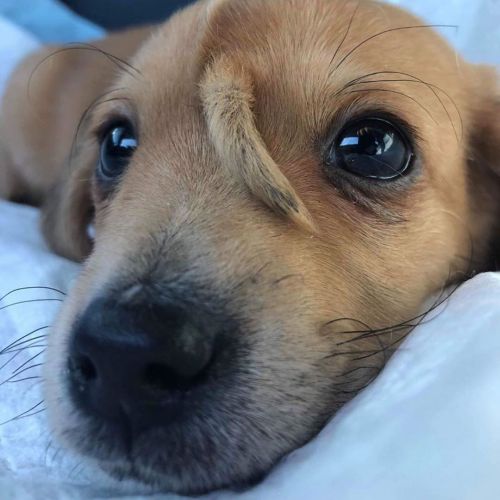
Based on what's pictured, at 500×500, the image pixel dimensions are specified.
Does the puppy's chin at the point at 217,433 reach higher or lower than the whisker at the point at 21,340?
higher

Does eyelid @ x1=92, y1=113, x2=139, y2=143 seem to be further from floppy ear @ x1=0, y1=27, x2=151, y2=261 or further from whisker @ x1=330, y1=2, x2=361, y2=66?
floppy ear @ x1=0, y1=27, x2=151, y2=261

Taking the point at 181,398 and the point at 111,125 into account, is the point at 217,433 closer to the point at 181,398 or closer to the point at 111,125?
the point at 181,398

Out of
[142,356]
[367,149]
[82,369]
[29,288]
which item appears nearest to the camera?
[142,356]

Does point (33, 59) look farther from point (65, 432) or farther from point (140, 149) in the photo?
point (65, 432)

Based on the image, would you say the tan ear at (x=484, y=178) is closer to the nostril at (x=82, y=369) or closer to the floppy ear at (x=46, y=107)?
the nostril at (x=82, y=369)

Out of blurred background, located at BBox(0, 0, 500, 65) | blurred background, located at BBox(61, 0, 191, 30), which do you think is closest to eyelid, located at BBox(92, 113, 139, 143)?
blurred background, located at BBox(0, 0, 500, 65)

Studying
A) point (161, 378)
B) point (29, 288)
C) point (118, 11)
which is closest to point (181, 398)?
point (161, 378)

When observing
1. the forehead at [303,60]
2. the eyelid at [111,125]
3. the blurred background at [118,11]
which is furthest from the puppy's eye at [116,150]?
the blurred background at [118,11]
